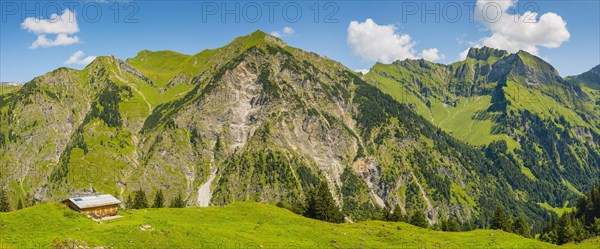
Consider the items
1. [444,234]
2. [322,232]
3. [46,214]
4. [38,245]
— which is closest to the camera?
[38,245]

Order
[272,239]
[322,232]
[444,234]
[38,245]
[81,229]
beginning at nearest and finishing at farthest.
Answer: [38,245] → [81,229] → [272,239] → [322,232] → [444,234]

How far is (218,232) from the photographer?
69062 mm

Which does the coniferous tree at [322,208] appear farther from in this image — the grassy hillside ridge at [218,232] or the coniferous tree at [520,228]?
the coniferous tree at [520,228]

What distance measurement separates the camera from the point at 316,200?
11088 cm

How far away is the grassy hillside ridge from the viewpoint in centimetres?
5709

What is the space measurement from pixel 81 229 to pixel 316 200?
63154 mm

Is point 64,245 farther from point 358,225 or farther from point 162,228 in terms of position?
point 358,225

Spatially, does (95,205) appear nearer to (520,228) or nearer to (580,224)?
(520,228)

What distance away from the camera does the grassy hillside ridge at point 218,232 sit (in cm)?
5709

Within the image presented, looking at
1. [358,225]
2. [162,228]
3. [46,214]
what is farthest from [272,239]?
[46,214]

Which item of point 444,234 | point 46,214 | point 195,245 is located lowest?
point 444,234

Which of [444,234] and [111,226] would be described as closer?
[111,226]

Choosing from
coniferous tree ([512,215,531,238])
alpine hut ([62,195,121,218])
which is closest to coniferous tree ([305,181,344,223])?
alpine hut ([62,195,121,218])

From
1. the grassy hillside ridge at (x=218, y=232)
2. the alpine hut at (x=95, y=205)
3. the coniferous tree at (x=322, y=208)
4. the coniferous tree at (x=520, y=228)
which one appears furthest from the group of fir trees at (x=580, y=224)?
the alpine hut at (x=95, y=205)
